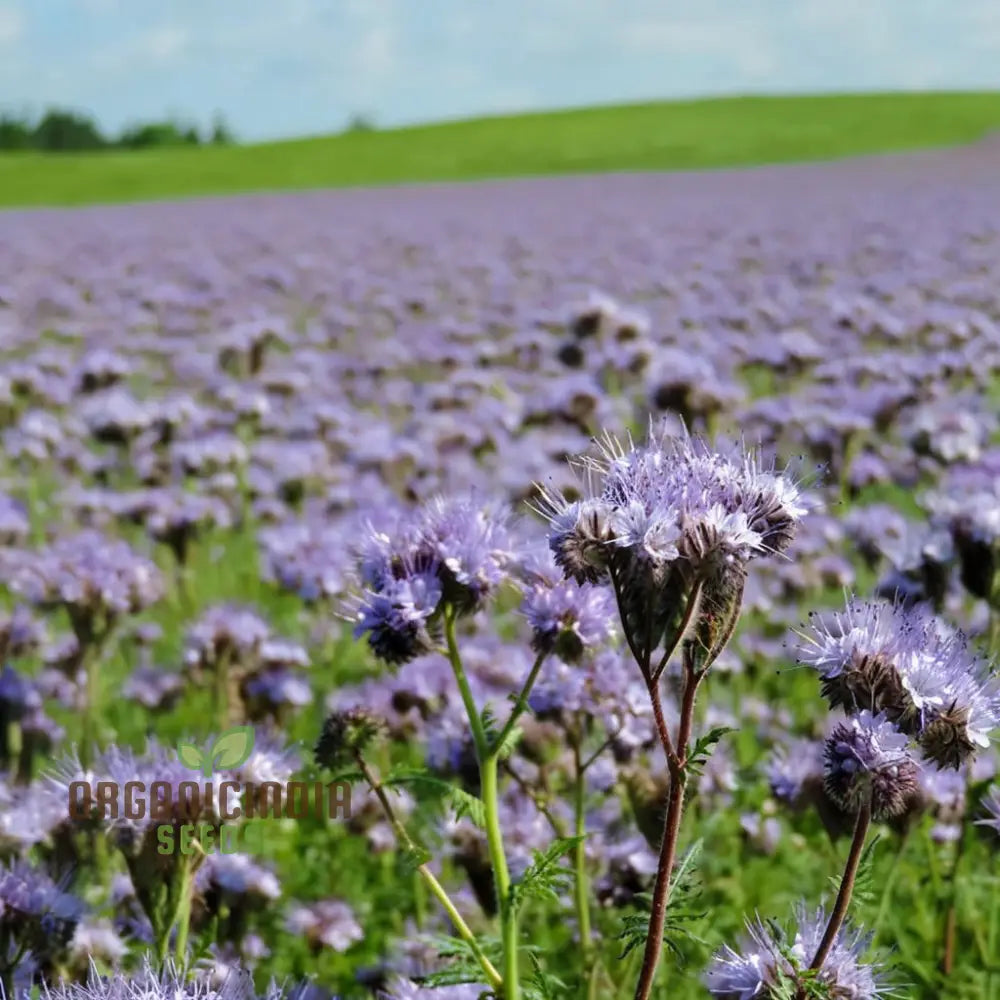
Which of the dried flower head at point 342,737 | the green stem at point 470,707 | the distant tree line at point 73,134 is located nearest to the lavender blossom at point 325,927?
the dried flower head at point 342,737

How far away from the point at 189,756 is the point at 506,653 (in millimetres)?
1710

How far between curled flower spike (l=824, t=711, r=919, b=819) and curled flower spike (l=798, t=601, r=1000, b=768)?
0.09 feet

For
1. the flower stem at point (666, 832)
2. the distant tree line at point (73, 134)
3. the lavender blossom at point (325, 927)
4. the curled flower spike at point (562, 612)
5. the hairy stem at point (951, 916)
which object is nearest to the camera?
the flower stem at point (666, 832)

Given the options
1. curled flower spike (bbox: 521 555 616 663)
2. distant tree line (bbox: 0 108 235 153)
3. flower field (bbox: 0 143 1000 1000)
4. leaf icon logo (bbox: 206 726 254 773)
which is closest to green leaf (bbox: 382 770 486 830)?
flower field (bbox: 0 143 1000 1000)

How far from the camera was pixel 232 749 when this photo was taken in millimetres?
2383

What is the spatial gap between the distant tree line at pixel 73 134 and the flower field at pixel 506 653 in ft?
259

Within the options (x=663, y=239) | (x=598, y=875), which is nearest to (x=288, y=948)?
(x=598, y=875)

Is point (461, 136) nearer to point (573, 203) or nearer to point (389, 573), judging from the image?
point (573, 203)

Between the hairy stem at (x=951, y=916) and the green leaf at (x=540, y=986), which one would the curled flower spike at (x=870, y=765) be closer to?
the green leaf at (x=540, y=986)

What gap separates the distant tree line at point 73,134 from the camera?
84.9 m

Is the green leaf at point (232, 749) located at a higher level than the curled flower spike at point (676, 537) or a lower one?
lower

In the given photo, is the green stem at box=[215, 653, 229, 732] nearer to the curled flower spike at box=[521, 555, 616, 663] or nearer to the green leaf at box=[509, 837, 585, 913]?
the curled flower spike at box=[521, 555, 616, 663]

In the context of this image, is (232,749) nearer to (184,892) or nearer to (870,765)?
(184,892)

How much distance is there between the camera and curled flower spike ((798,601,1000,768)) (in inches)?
62.4
